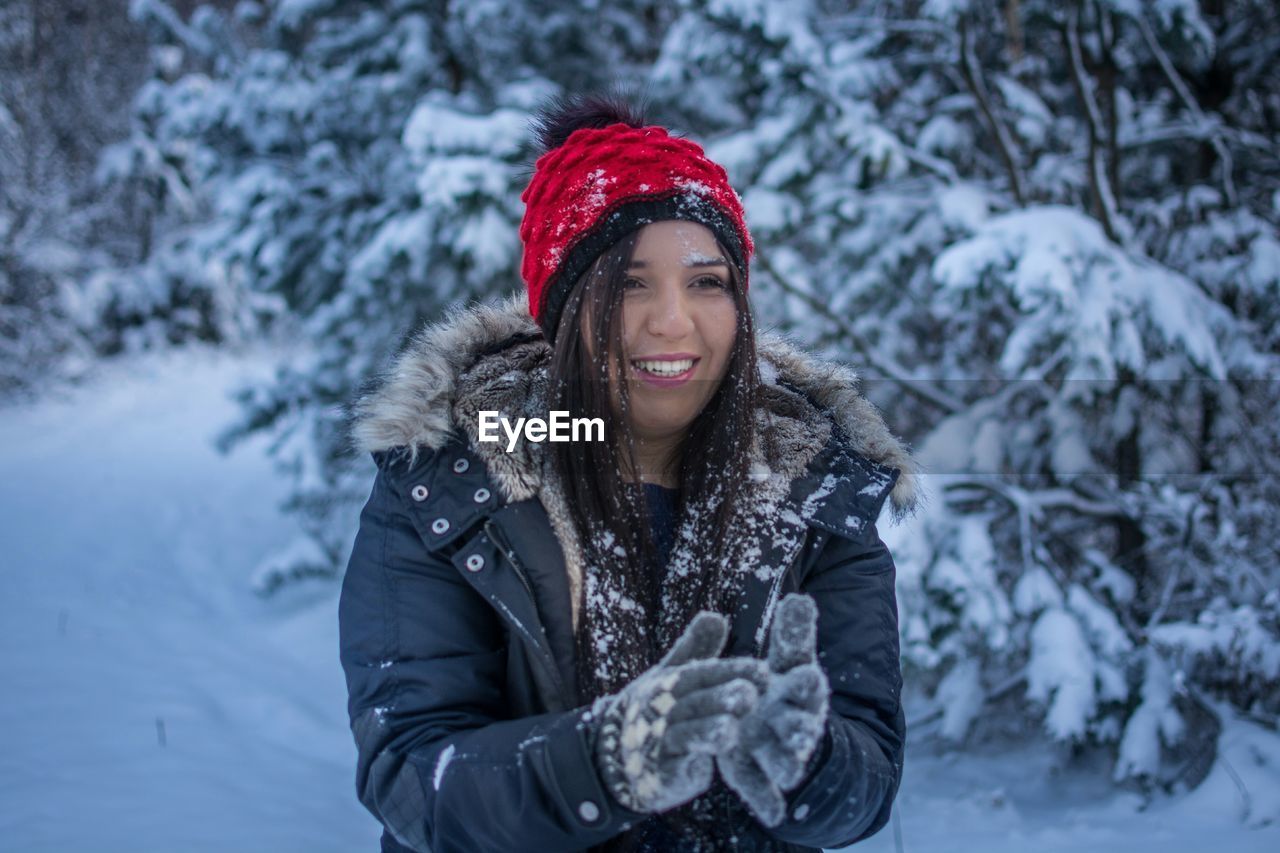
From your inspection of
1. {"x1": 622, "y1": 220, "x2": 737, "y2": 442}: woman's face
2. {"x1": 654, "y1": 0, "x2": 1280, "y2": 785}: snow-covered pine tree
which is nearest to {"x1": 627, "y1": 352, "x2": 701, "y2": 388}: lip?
{"x1": 622, "y1": 220, "x2": 737, "y2": 442}: woman's face

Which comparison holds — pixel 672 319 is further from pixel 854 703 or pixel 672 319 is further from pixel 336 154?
pixel 336 154

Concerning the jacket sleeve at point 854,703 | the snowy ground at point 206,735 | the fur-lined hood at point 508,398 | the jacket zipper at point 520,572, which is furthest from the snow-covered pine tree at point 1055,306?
the jacket zipper at point 520,572

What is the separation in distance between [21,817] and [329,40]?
18.3ft

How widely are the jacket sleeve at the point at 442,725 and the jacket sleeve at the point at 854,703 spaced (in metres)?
0.31

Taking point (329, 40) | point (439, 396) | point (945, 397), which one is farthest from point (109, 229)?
point (439, 396)

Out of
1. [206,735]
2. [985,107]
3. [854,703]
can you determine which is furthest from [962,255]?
[206,735]

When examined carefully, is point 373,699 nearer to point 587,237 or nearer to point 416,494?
point 416,494

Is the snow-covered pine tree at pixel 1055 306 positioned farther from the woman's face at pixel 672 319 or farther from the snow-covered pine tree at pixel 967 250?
the woman's face at pixel 672 319

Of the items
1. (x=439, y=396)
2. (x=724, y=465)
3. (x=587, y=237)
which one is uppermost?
(x=587, y=237)

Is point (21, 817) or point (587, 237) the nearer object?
point (587, 237)

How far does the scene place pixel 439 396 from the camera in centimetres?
159

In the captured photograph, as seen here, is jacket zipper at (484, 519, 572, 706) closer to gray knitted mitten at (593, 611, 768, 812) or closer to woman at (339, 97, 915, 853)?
woman at (339, 97, 915, 853)

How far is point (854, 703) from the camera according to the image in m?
1.48

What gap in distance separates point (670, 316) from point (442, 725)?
0.81 meters
